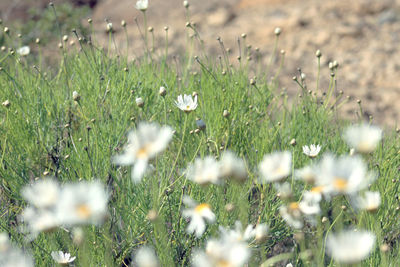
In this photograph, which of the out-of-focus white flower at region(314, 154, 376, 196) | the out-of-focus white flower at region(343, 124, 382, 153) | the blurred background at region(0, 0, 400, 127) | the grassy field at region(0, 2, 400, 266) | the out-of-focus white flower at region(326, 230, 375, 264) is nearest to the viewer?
the out-of-focus white flower at region(326, 230, 375, 264)

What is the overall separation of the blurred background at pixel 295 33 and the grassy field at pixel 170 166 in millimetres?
2245

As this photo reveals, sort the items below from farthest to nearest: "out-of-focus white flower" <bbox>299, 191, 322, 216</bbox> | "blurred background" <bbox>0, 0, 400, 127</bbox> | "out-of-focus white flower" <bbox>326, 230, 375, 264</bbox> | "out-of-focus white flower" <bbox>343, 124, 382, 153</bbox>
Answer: "blurred background" <bbox>0, 0, 400, 127</bbox> < "out-of-focus white flower" <bbox>299, 191, 322, 216</bbox> < "out-of-focus white flower" <bbox>343, 124, 382, 153</bbox> < "out-of-focus white flower" <bbox>326, 230, 375, 264</bbox>

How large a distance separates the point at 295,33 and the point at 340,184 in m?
4.96

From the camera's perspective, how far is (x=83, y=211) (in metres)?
1.23

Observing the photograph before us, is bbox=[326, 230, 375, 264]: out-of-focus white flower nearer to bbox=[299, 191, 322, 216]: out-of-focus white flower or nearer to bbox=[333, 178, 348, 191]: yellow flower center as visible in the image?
bbox=[333, 178, 348, 191]: yellow flower center

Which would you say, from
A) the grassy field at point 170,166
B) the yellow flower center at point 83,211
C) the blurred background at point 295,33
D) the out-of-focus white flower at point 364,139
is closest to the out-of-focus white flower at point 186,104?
the grassy field at point 170,166

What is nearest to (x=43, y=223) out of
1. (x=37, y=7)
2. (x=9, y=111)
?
(x=9, y=111)

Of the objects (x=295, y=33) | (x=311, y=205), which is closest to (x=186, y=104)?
(x=311, y=205)

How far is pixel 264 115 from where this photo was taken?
2838 mm

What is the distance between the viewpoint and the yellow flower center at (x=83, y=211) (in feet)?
3.99

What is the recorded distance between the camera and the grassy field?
1950mm

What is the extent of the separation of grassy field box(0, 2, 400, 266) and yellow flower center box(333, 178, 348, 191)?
0.19m

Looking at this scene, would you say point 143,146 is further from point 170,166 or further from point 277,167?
point 170,166

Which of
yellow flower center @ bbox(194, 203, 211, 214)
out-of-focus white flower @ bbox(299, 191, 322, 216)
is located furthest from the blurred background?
yellow flower center @ bbox(194, 203, 211, 214)
